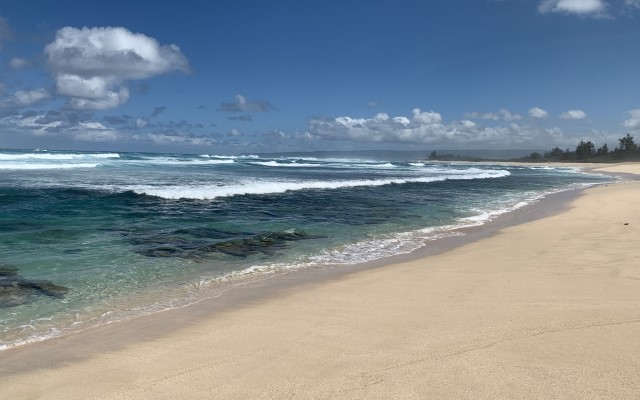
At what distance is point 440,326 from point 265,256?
504 centimetres

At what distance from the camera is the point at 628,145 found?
8756 centimetres

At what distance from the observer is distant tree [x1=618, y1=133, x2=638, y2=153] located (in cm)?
8675

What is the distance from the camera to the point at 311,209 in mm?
16609

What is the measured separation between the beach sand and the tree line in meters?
96.8

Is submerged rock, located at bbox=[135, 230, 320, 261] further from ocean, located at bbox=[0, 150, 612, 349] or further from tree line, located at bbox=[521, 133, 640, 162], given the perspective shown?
tree line, located at bbox=[521, 133, 640, 162]

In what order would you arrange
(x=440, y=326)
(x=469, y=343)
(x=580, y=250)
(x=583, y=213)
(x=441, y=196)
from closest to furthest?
(x=469, y=343) → (x=440, y=326) → (x=580, y=250) → (x=583, y=213) → (x=441, y=196)

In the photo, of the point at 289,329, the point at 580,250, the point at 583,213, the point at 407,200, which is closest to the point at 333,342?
the point at 289,329

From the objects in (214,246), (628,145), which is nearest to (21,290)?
(214,246)

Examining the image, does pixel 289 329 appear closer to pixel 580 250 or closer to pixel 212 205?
pixel 580 250

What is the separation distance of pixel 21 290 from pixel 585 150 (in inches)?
4393

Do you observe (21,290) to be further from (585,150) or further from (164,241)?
(585,150)

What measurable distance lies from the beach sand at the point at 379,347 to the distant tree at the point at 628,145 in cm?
9914

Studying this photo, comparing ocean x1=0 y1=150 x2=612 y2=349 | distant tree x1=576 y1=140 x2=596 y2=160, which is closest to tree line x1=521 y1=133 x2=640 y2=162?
distant tree x1=576 y1=140 x2=596 y2=160

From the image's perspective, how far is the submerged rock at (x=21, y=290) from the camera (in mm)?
5980
